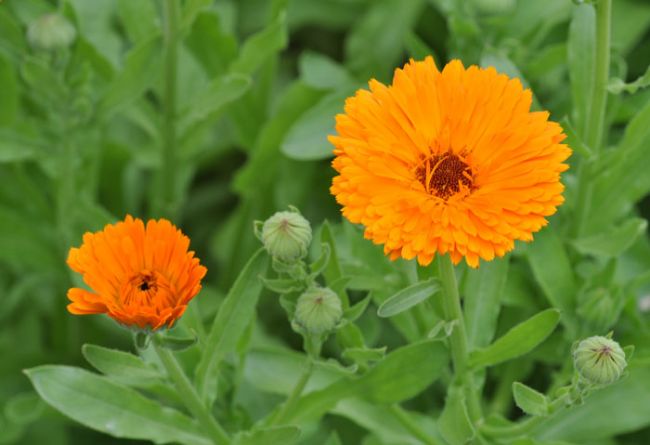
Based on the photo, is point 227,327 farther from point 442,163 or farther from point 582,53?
point 582,53

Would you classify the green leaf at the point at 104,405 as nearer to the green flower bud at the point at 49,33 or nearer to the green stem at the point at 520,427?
the green stem at the point at 520,427

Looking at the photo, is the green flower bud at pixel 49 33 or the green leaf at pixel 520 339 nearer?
the green leaf at pixel 520 339

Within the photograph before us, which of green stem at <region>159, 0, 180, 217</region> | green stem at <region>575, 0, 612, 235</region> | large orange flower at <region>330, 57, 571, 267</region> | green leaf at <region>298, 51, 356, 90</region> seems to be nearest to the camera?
large orange flower at <region>330, 57, 571, 267</region>

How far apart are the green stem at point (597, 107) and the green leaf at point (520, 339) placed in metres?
0.39

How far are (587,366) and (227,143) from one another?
4.99ft

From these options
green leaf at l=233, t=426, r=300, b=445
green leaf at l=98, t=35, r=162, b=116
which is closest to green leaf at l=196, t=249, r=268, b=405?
green leaf at l=233, t=426, r=300, b=445

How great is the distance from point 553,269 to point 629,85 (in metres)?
0.41

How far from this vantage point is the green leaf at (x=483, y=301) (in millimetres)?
1827

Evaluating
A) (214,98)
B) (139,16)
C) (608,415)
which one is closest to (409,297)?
(608,415)

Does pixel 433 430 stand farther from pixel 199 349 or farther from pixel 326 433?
pixel 199 349

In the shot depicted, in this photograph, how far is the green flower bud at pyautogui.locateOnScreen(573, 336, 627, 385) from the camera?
1.40 meters

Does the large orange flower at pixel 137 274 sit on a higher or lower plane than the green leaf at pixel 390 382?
higher

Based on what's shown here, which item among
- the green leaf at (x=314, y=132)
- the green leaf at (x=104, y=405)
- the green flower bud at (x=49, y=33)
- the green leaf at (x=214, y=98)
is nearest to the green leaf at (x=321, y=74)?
the green leaf at (x=314, y=132)

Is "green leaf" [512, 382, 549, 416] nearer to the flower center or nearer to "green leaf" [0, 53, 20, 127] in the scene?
the flower center
